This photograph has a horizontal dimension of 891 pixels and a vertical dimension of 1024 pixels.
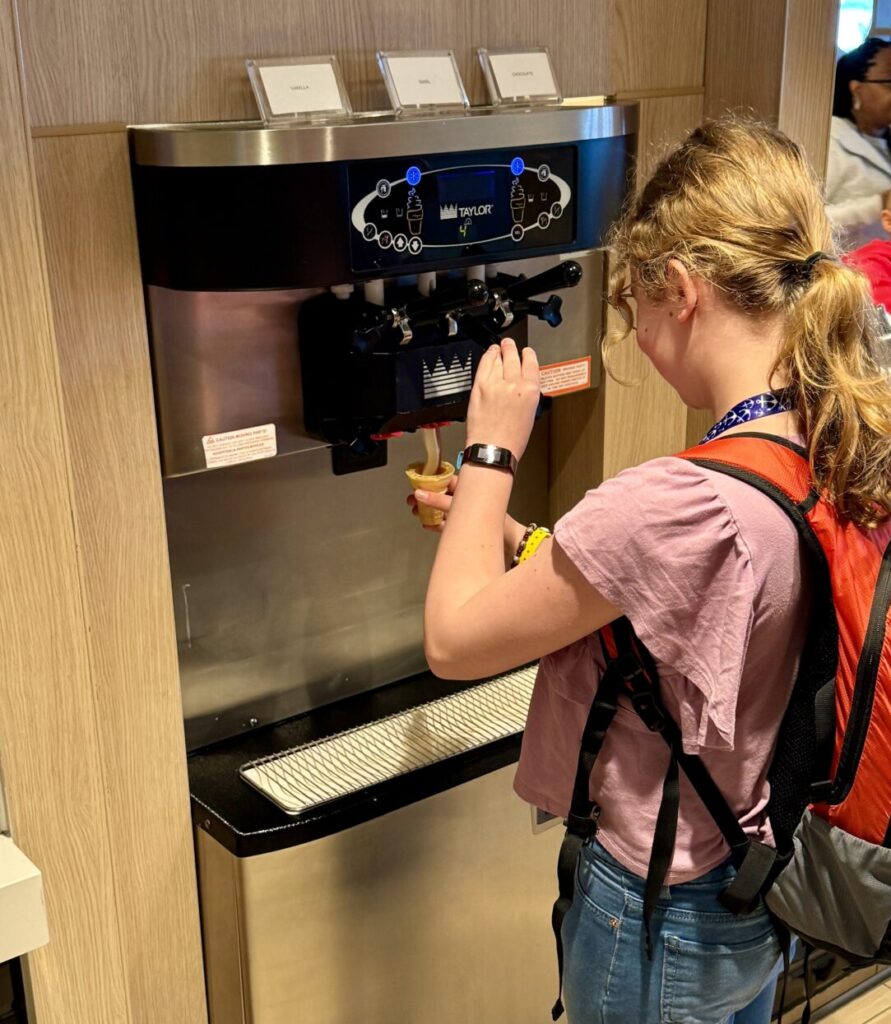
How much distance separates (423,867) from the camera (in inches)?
68.1

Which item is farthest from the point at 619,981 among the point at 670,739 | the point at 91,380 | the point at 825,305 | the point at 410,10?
the point at 410,10

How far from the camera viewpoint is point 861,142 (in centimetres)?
214

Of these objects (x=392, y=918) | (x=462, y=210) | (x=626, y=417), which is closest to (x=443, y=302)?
(x=462, y=210)

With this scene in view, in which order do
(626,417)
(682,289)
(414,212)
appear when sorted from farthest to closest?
1. (626,417)
2. (414,212)
3. (682,289)

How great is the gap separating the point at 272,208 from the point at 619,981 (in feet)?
2.93

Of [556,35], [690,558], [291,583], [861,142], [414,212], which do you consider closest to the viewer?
[690,558]

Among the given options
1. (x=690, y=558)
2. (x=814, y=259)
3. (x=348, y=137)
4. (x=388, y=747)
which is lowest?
(x=388, y=747)

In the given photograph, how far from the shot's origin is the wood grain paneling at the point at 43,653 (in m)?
1.26

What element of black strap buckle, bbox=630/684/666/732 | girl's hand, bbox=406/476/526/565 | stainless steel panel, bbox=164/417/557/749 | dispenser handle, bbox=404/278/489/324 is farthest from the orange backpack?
stainless steel panel, bbox=164/417/557/749

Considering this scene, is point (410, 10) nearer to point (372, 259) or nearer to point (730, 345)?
point (372, 259)

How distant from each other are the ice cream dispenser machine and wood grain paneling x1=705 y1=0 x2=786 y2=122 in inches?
12.8

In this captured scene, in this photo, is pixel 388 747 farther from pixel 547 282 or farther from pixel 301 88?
pixel 301 88

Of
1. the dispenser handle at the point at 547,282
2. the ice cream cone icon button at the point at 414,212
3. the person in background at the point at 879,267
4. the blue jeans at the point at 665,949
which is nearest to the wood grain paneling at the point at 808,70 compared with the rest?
the person in background at the point at 879,267

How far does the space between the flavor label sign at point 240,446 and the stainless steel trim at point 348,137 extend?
0.33 meters
